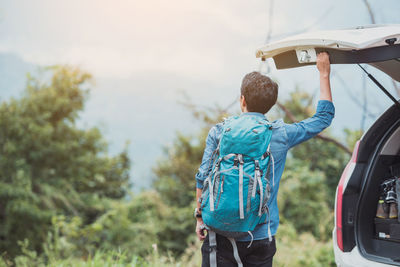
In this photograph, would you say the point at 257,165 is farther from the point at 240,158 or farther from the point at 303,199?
the point at 303,199

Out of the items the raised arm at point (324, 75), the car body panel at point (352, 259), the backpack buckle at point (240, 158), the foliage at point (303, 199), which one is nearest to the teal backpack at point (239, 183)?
the backpack buckle at point (240, 158)

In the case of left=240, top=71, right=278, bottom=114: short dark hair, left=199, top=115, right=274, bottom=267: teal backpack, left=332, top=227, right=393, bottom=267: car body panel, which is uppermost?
left=240, top=71, right=278, bottom=114: short dark hair

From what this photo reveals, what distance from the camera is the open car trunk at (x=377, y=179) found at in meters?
2.60

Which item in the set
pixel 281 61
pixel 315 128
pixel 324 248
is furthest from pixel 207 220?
pixel 324 248

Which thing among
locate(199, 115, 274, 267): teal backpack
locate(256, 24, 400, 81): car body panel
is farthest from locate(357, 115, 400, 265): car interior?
locate(199, 115, 274, 267): teal backpack

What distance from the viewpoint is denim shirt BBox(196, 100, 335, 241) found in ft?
7.29

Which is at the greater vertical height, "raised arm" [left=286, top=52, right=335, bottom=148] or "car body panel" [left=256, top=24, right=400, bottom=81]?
"car body panel" [left=256, top=24, right=400, bottom=81]

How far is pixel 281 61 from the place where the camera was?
2613 millimetres

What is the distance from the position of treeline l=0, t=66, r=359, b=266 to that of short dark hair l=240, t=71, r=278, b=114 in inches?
280

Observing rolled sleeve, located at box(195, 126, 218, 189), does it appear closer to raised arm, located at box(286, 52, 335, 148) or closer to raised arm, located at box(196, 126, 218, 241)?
raised arm, located at box(196, 126, 218, 241)

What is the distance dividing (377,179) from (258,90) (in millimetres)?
1086

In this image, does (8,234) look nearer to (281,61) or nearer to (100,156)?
(100,156)

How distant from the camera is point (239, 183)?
6.74 ft

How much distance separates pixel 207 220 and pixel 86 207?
39.0 ft
